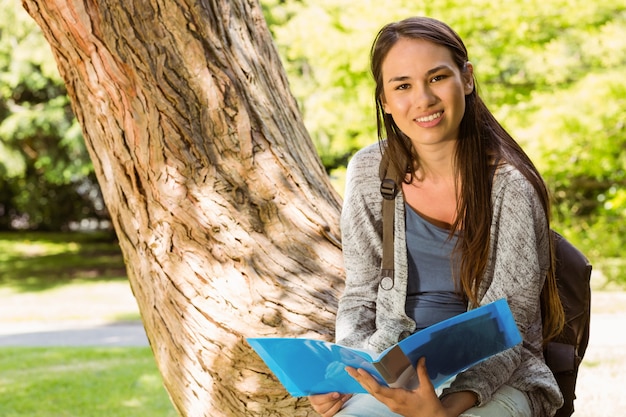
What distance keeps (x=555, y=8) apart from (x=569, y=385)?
8136 millimetres

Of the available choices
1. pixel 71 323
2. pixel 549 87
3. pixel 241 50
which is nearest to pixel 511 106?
pixel 549 87

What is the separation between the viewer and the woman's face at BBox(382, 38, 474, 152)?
7.80ft

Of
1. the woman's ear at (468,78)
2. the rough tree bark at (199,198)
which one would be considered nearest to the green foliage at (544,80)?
the rough tree bark at (199,198)

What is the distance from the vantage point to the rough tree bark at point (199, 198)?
2.91 m

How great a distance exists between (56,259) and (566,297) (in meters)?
20.0

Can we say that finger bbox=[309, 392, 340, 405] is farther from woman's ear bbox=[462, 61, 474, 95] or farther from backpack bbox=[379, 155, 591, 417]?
woman's ear bbox=[462, 61, 474, 95]

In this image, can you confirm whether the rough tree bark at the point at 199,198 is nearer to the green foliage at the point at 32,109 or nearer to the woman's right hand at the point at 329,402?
the woman's right hand at the point at 329,402

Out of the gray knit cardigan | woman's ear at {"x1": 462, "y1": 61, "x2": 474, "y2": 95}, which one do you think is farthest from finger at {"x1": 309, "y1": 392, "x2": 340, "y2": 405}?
woman's ear at {"x1": 462, "y1": 61, "x2": 474, "y2": 95}

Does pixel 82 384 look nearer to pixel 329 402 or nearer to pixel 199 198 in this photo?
pixel 199 198

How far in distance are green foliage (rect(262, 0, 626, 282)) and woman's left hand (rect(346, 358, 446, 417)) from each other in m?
7.06

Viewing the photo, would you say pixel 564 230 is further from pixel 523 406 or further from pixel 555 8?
pixel 523 406

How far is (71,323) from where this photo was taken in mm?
12031

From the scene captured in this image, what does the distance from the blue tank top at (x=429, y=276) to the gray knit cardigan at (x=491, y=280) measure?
35mm

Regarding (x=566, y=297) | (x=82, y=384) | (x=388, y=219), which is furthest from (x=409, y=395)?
(x=82, y=384)
